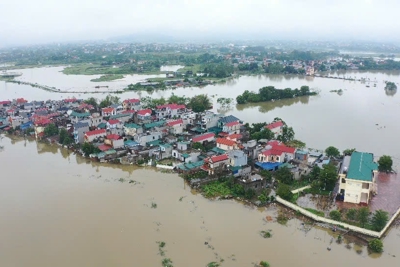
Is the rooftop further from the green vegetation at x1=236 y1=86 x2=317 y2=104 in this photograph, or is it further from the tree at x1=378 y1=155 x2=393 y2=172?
the green vegetation at x1=236 y1=86 x2=317 y2=104

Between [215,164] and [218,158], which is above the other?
[218,158]

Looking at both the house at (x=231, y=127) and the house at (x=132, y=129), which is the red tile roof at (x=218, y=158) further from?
the house at (x=132, y=129)

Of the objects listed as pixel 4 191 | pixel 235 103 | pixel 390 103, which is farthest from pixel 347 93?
pixel 4 191

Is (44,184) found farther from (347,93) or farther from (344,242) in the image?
(347,93)

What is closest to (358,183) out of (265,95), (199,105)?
(199,105)

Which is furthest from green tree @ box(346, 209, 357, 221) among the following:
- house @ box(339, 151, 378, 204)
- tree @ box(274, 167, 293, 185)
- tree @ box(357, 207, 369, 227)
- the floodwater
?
the floodwater

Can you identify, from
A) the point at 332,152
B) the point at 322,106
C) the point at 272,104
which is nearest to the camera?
the point at 332,152

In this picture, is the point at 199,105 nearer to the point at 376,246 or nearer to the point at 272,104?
the point at 272,104

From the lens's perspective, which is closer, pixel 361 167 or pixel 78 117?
pixel 361 167

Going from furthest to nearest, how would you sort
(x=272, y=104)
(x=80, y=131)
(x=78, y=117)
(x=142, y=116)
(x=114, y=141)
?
(x=272, y=104) → (x=142, y=116) → (x=78, y=117) → (x=80, y=131) → (x=114, y=141)
